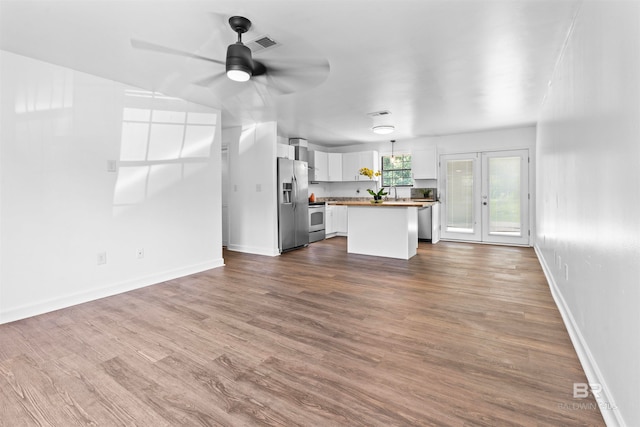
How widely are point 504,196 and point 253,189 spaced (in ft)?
16.8

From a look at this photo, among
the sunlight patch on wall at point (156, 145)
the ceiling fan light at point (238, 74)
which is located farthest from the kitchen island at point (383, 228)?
the ceiling fan light at point (238, 74)

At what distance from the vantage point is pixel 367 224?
549 cm

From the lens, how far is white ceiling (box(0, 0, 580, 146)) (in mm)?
2182

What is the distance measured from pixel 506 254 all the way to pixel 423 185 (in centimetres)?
254

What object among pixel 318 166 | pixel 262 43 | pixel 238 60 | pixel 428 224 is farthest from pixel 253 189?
pixel 428 224

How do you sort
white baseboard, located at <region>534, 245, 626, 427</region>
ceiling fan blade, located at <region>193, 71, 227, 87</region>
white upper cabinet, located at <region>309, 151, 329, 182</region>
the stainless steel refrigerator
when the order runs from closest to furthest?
white baseboard, located at <region>534, 245, 626, 427</region>
ceiling fan blade, located at <region>193, 71, 227, 87</region>
the stainless steel refrigerator
white upper cabinet, located at <region>309, 151, 329, 182</region>

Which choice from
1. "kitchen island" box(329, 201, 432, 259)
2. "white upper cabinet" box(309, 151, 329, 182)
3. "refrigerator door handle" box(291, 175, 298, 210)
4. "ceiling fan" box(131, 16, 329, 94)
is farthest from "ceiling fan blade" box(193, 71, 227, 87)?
"white upper cabinet" box(309, 151, 329, 182)

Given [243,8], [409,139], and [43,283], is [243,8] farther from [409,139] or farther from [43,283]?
[409,139]

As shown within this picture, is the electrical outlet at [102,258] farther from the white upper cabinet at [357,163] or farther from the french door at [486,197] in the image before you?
the french door at [486,197]

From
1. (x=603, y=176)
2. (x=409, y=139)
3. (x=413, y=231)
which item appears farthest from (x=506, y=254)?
(x=603, y=176)

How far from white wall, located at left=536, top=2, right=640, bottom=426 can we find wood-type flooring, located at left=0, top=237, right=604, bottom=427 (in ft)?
0.98

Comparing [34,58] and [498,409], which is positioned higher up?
[34,58]

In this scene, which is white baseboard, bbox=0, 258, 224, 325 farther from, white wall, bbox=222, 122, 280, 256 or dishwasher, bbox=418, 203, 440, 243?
dishwasher, bbox=418, 203, 440, 243

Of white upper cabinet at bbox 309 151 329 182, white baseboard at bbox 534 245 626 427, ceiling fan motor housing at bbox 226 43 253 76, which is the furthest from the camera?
white upper cabinet at bbox 309 151 329 182
